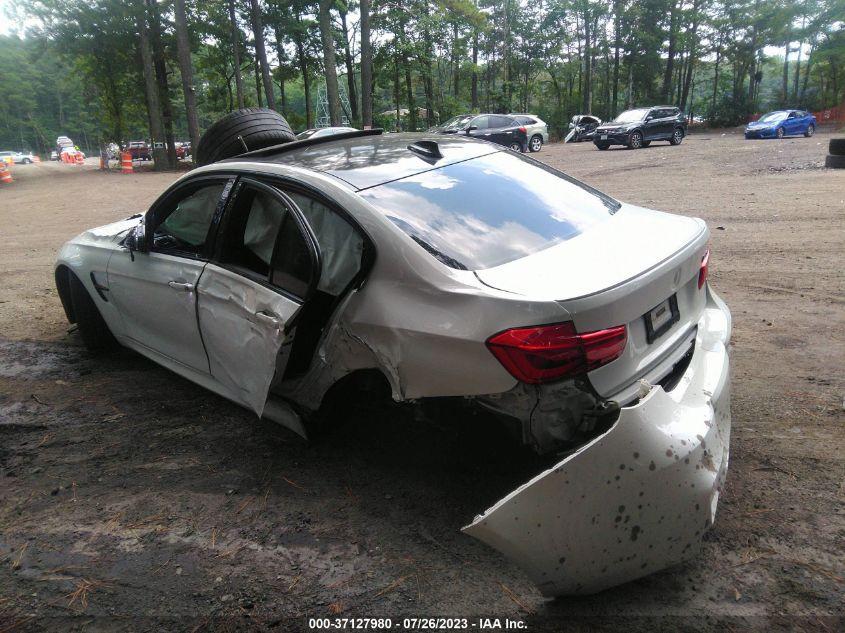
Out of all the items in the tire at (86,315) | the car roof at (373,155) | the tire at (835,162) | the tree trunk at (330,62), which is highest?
the tree trunk at (330,62)

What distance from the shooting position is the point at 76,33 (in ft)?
99.7

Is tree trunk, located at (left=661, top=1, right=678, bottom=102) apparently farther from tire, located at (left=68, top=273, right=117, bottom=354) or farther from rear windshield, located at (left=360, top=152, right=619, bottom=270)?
tire, located at (left=68, top=273, right=117, bottom=354)

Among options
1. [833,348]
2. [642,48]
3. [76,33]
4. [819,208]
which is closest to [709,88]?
[642,48]

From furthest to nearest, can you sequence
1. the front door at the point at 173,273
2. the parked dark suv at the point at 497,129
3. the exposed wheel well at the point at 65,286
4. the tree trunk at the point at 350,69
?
the tree trunk at the point at 350,69
the parked dark suv at the point at 497,129
the exposed wheel well at the point at 65,286
the front door at the point at 173,273

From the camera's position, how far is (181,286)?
10.9ft

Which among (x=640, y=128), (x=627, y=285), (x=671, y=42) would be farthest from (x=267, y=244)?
(x=671, y=42)

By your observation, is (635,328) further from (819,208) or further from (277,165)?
(819,208)

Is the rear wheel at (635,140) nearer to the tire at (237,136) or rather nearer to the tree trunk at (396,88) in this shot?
the tree trunk at (396,88)

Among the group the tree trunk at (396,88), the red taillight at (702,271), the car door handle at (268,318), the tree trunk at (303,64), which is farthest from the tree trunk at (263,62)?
the red taillight at (702,271)

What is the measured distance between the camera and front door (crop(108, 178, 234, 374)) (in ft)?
10.9

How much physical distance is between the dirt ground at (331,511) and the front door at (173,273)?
457mm

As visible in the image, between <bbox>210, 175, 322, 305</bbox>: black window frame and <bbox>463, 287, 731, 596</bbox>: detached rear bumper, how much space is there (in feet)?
4.20

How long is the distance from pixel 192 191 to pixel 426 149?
141 cm

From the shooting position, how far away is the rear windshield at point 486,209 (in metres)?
2.48
